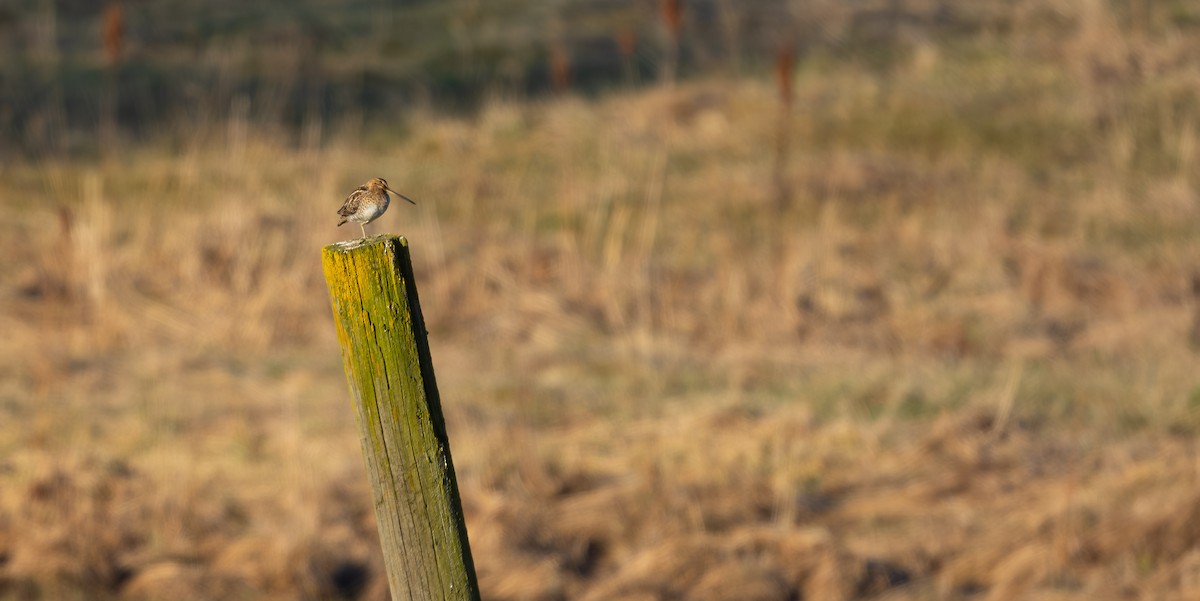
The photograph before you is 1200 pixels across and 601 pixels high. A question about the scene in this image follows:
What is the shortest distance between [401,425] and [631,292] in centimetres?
722

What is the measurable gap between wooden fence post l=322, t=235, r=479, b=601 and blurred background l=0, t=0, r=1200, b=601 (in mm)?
3116

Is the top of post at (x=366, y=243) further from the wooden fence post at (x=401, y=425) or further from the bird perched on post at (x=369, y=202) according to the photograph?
the bird perched on post at (x=369, y=202)

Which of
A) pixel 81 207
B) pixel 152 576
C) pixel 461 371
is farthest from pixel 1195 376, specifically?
pixel 81 207

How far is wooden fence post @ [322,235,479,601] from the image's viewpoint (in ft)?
10.5

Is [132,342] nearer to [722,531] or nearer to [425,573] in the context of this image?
[722,531]

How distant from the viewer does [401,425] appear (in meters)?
3.28

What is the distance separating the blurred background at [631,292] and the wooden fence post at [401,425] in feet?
10.2

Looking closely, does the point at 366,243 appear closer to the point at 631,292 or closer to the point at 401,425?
the point at 401,425

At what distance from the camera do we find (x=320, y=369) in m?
9.16

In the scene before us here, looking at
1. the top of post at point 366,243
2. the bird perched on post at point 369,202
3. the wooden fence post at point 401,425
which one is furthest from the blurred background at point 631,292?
the top of post at point 366,243

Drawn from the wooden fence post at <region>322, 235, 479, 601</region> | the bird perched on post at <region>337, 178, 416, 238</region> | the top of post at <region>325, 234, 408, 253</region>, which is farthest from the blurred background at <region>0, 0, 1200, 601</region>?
the top of post at <region>325, 234, 408, 253</region>

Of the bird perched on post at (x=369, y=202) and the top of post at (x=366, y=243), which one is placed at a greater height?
the bird perched on post at (x=369, y=202)

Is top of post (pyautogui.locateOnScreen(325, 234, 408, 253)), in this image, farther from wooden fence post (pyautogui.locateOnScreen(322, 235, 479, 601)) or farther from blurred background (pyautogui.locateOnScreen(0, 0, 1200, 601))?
blurred background (pyautogui.locateOnScreen(0, 0, 1200, 601))

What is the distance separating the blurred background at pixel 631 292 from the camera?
22.2 ft
